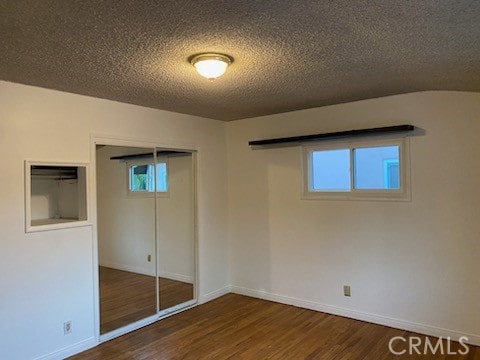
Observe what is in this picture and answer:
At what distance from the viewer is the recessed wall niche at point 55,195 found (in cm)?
306

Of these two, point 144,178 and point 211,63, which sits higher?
point 211,63

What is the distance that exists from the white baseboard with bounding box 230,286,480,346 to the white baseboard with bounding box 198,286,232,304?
0.37ft

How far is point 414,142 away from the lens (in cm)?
356

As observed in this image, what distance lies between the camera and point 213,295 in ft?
15.7

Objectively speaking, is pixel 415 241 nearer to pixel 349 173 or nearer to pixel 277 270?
pixel 349 173

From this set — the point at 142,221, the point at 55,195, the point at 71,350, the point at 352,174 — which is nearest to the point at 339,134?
the point at 352,174

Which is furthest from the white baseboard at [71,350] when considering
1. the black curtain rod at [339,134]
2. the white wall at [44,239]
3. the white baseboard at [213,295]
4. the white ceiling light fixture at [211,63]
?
the black curtain rod at [339,134]

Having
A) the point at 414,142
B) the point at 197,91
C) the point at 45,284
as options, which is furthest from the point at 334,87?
the point at 45,284

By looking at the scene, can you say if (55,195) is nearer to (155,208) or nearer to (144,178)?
(144,178)

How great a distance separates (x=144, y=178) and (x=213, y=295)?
1.86m

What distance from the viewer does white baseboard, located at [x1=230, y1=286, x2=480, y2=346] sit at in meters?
3.38

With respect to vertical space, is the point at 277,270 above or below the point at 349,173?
below

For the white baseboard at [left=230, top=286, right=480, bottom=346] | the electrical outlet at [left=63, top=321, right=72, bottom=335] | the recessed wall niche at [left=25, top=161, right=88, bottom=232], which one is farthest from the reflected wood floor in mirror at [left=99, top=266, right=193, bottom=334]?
the white baseboard at [left=230, top=286, right=480, bottom=346]

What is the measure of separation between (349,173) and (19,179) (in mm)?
3252
